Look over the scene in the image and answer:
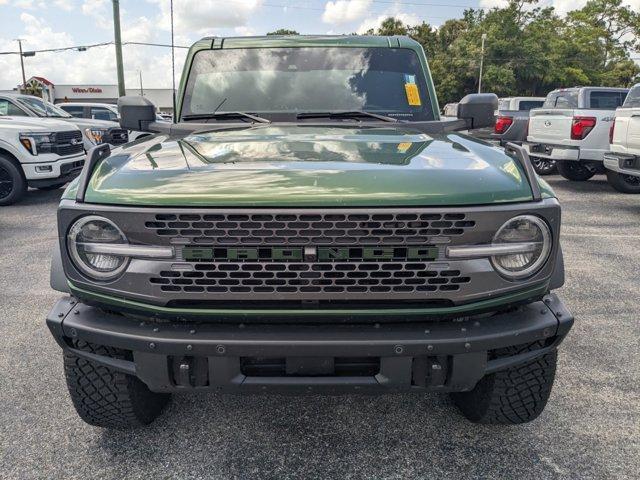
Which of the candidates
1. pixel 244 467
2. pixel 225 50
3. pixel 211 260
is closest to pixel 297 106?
pixel 225 50

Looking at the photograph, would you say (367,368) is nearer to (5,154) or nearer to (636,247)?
(636,247)

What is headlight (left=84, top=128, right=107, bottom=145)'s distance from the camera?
1152cm

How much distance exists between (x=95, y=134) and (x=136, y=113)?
29.9 ft

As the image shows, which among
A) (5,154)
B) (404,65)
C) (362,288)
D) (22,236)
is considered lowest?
(22,236)

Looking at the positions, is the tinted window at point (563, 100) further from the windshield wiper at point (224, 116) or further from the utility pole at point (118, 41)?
the utility pole at point (118, 41)

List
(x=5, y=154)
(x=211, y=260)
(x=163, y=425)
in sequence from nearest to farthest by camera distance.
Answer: (x=211, y=260) → (x=163, y=425) → (x=5, y=154)

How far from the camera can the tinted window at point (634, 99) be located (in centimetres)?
826

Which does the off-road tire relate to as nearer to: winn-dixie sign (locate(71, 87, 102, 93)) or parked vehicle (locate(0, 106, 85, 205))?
parked vehicle (locate(0, 106, 85, 205))

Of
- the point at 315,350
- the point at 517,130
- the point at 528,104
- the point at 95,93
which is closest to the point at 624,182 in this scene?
the point at 517,130

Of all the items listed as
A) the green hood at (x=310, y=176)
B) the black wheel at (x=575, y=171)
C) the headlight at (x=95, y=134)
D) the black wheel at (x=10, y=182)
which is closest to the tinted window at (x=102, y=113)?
the headlight at (x=95, y=134)

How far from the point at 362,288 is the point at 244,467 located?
101 cm

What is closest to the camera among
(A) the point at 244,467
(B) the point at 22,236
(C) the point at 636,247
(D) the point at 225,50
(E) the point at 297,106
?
(A) the point at 244,467

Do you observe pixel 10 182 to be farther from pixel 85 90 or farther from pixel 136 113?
pixel 85 90

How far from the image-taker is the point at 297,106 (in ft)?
11.5
